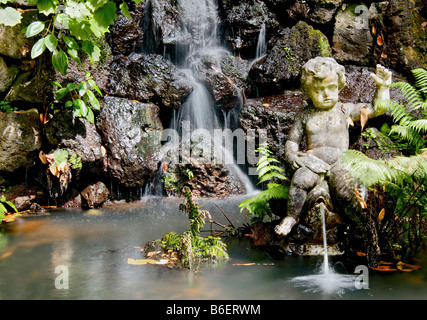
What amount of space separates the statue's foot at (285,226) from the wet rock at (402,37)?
6152 mm

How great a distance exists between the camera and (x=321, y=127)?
14.1ft

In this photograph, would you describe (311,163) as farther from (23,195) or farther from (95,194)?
(23,195)

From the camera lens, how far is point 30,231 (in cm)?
509

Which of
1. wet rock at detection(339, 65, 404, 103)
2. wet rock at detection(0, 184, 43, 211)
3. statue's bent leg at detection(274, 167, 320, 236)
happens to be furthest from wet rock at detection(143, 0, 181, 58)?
statue's bent leg at detection(274, 167, 320, 236)

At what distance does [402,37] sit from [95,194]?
782cm

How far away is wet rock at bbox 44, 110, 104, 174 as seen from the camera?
675 cm

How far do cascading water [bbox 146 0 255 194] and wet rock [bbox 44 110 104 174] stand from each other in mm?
2070

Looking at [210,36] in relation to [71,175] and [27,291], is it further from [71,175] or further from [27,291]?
[27,291]

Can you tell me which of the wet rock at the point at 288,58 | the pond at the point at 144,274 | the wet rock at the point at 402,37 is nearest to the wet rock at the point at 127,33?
the wet rock at the point at 288,58

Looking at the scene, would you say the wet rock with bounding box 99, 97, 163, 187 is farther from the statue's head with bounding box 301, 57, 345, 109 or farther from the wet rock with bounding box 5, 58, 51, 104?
the statue's head with bounding box 301, 57, 345, 109

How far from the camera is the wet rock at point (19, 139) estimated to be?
A: 21.0 feet

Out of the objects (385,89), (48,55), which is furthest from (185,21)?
(385,89)

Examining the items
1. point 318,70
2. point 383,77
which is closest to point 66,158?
point 318,70
